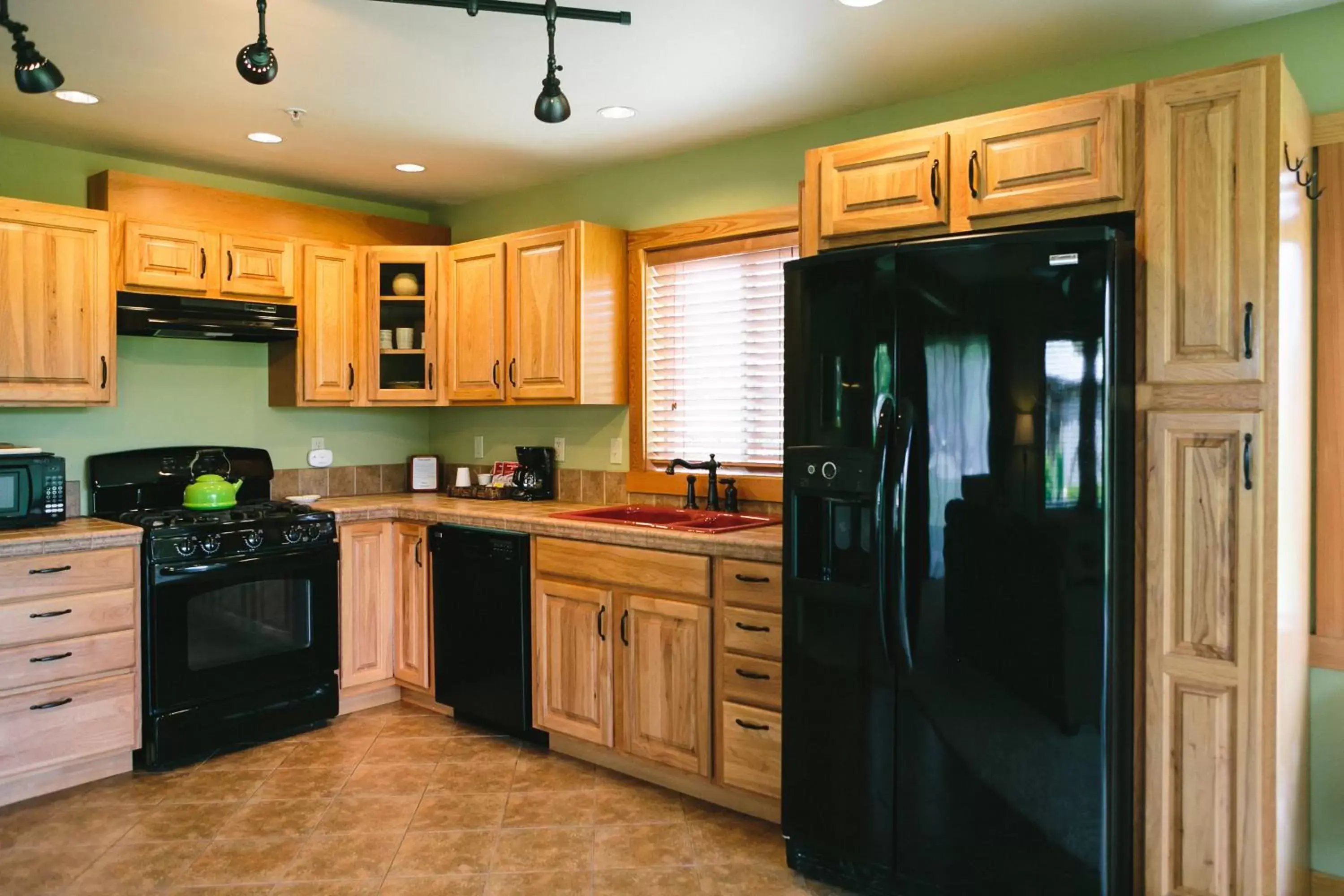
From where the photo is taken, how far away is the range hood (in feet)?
12.3

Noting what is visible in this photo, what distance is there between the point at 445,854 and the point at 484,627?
1.10 m

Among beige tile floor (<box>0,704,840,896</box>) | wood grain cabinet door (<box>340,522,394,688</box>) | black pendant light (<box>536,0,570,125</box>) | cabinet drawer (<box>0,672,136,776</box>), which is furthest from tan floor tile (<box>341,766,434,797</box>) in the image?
black pendant light (<box>536,0,570,125</box>)

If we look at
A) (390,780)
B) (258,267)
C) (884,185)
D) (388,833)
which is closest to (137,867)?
(388,833)

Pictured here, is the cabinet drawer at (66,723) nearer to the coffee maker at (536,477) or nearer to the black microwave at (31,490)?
the black microwave at (31,490)

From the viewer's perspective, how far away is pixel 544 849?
9.55 feet

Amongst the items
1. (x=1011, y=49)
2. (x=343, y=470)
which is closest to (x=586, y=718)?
(x=343, y=470)

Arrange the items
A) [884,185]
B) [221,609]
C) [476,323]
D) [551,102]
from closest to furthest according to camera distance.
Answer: [551,102]
[884,185]
[221,609]
[476,323]

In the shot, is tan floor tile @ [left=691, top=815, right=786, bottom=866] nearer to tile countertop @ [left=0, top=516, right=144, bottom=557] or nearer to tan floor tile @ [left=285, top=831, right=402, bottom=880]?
tan floor tile @ [left=285, top=831, right=402, bottom=880]

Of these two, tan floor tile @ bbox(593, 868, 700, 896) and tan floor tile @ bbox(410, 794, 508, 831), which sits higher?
tan floor tile @ bbox(410, 794, 508, 831)

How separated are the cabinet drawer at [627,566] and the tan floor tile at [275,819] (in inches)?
44.4

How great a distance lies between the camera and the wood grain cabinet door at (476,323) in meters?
4.25

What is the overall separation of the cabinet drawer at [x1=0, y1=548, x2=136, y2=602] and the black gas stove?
0.07m

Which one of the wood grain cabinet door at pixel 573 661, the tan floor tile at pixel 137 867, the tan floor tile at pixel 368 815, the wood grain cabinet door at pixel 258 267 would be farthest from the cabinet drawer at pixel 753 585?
the wood grain cabinet door at pixel 258 267

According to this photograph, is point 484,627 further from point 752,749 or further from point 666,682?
point 752,749
